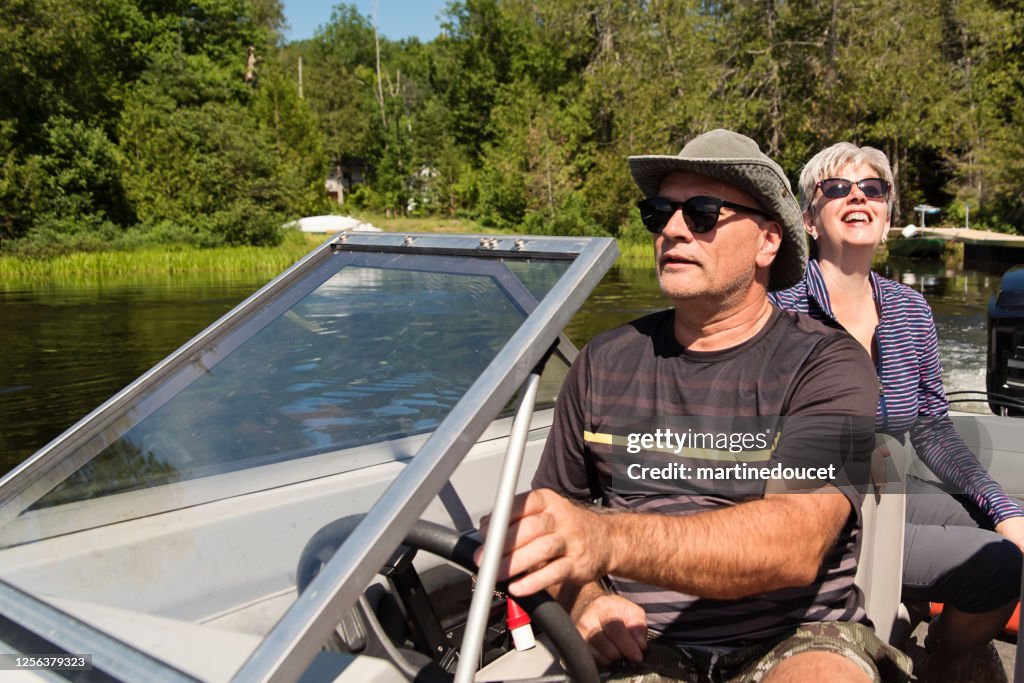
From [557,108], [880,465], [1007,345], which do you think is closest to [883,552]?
[880,465]

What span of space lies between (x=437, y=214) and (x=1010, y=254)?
3189cm

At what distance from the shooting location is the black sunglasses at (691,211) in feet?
5.62

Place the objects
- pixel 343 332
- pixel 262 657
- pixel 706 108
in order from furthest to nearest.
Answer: pixel 706 108, pixel 343 332, pixel 262 657

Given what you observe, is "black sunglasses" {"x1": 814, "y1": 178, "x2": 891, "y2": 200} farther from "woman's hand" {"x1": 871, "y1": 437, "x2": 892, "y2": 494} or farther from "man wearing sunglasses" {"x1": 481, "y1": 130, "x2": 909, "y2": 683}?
"woman's hand" {"x1": 871, "y1": 437, "x2": 892, "y2": 494}

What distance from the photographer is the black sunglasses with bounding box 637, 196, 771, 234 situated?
1713 millimetres

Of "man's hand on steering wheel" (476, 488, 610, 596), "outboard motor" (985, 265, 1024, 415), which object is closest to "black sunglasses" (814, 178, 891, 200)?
"outboard motor" (985, 265, 1024, 415)

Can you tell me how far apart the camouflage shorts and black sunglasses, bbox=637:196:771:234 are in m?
0.73

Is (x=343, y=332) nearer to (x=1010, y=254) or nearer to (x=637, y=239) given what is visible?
(x=1010, y=254)

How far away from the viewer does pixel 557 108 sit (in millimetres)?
36906

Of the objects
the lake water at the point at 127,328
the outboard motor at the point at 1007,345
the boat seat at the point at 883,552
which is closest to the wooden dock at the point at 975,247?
the lake water at the point at 127,328

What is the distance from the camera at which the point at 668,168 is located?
178 centimetres

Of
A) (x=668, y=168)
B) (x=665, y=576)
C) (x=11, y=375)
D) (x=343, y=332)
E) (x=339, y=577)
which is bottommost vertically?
(x=11, y=375)

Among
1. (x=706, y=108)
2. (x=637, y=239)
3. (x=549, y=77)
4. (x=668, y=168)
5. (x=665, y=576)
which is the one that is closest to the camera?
(x=665, y=576)

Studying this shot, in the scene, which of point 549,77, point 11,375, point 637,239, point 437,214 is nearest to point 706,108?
point 637,239
